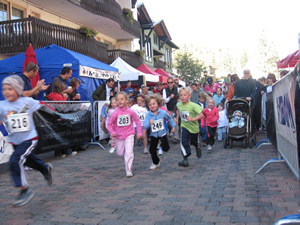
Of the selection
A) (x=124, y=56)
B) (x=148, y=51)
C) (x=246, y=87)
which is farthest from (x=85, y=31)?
(x=148, y=51)

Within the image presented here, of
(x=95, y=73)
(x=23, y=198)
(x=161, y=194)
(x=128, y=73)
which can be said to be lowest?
(x=161, y=194)

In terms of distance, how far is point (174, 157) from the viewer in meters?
9.01

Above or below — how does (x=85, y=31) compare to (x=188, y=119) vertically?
above

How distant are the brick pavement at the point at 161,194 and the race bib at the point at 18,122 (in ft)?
3.40

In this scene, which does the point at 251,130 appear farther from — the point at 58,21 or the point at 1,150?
the point at 58,21

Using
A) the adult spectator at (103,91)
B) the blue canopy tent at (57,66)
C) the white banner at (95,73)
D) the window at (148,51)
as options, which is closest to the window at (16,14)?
the blue canopy tent at (57,66)

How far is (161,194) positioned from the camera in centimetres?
532

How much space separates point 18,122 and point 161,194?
2.23 m

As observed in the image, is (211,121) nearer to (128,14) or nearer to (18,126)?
(18,126)

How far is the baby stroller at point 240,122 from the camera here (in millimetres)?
10016

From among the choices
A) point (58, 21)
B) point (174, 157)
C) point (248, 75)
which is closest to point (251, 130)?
point (248, 75)

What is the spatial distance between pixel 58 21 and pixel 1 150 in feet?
55.0

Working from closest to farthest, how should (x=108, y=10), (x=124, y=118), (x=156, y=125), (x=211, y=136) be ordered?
(x=124, y=118) < (x=156, y=125) < (x=211, y=136) < (x=108, y=10)

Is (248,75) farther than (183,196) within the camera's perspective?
Yes
